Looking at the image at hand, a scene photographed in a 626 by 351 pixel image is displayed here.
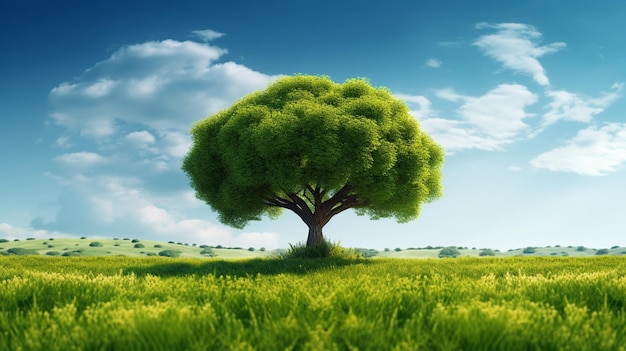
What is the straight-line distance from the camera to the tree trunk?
3316 cm

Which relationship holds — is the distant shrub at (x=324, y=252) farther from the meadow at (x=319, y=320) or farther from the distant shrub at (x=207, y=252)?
the meadow at (x=319, y=320)

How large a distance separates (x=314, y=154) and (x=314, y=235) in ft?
26.6

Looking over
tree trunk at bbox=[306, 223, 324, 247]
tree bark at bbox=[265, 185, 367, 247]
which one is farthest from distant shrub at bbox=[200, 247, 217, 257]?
tree trunk at bbox=[306, 223, 324, 247]

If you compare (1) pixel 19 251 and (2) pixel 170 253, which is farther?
(2) pixel 170 253

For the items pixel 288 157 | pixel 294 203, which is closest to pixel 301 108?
pixel 288 157

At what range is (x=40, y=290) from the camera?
7855 mm

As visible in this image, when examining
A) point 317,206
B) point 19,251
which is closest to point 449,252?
point 317,206

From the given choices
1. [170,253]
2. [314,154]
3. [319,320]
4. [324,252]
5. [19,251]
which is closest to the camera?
[319,320]

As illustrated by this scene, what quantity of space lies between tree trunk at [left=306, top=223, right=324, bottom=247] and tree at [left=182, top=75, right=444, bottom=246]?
65 mm

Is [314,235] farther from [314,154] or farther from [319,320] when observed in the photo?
[319,320]

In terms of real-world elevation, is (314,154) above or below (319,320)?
above

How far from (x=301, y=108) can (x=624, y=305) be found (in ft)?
73.1

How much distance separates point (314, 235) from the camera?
33344 mm

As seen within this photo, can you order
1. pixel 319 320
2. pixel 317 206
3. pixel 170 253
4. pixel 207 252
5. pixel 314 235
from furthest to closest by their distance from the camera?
pixel 207 252 → pixel 170 253 → pixel 317 206 → pixel 314 235 → pixel 319 320
